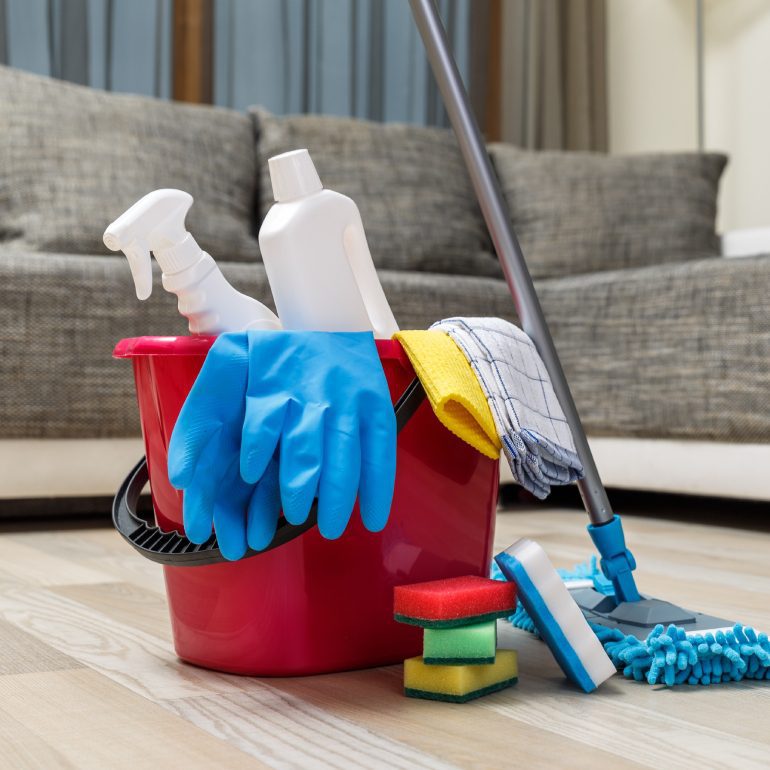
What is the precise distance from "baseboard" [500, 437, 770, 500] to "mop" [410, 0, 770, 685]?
0.75 m

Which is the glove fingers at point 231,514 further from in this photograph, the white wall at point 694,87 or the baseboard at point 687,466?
the white wall at point 694,87

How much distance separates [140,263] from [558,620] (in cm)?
41

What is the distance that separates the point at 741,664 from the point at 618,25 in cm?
316

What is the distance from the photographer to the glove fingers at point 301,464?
72 centimetres

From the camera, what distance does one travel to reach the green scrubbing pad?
0.76 metres

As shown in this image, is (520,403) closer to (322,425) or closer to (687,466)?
(322,425)

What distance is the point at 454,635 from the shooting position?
76 centimetres

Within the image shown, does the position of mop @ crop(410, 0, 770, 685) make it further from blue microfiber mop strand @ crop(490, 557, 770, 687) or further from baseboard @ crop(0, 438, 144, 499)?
baseboard @ crop(0, 438, 144, 499)

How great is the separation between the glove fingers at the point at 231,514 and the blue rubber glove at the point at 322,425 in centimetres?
3

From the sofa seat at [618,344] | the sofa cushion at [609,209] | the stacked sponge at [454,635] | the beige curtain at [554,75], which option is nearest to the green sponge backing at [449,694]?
the stacked sponge at [454,635]

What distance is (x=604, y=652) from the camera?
80 cm

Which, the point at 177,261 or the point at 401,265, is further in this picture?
the point at 401,265

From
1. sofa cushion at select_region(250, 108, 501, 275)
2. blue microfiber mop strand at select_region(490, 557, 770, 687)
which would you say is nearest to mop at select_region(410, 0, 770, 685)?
blue microfiber mop strand at select_region(490, 557, 770, 687)

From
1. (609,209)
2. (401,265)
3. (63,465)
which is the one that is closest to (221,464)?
(63,465)
